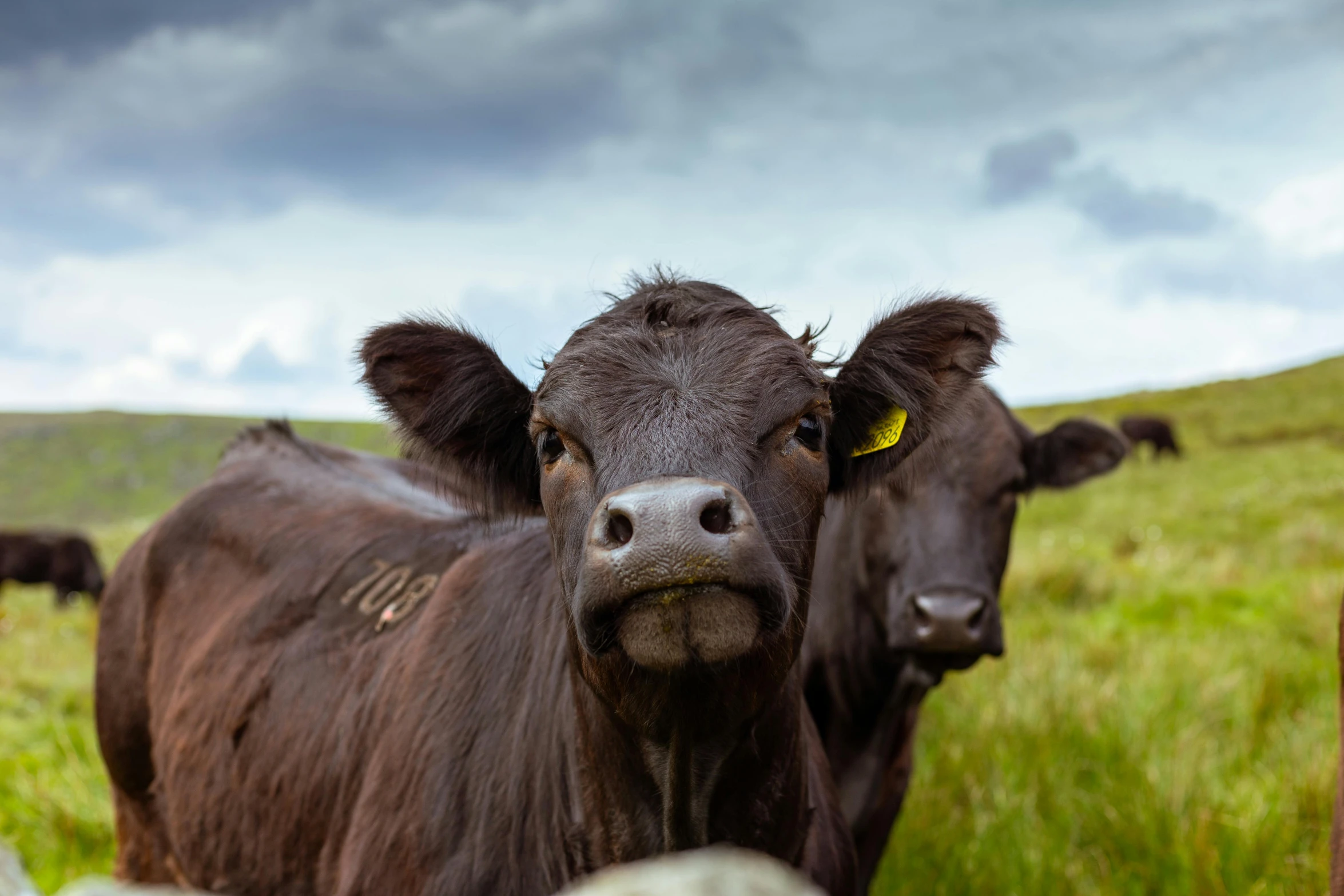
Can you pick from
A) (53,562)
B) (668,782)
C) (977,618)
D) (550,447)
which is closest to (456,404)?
(550,447)

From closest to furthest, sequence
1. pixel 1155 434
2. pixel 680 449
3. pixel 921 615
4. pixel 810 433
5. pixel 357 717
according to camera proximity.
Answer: pixel 680 449
pixel 810 433
pixel 357 717
pixel 921 615
pixel 1155 434

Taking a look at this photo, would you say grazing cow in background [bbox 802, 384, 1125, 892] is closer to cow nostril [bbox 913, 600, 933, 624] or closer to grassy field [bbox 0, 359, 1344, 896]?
cow nostril [bbox 913, 600, 933, 624]

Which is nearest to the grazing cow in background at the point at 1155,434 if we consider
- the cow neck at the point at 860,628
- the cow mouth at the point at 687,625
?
the cow neck at the point at 860,628

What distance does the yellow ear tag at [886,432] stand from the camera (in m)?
3.10

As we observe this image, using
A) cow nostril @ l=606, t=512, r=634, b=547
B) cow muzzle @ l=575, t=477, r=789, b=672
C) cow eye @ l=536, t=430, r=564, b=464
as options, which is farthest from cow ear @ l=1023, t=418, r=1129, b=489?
cow nostril @ l=606, t=512, r=634, b=547

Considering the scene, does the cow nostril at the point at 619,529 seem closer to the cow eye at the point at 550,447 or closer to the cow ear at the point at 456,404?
the cow eye at the point at 550,447

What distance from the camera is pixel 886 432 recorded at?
3111mm

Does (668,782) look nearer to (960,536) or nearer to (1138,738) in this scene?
(960,536)

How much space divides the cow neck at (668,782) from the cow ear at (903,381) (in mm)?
744

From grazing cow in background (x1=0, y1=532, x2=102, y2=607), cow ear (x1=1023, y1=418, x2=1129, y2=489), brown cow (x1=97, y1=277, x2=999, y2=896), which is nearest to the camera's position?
brown cow (x1=97, y1=277, x2=999, y2=896)

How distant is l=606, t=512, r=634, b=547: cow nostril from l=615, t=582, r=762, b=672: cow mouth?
0.11 m

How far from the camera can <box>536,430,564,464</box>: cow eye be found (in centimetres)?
274

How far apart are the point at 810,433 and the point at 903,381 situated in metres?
0.46

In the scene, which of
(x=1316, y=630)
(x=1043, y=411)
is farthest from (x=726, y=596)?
(x=1043, y=411)
